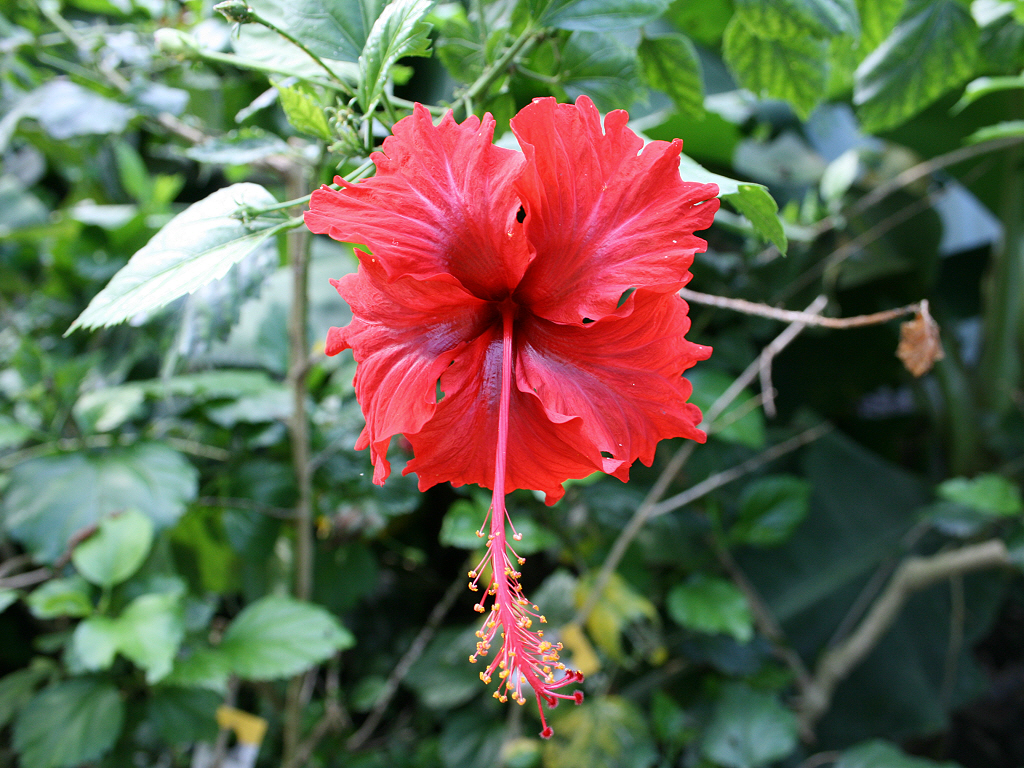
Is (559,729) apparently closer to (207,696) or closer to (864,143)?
(207,696)

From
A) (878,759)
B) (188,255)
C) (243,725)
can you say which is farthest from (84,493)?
(878,759)

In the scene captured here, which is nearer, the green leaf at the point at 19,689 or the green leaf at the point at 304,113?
the green leaf at the point at 304,113

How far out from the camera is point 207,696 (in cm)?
88

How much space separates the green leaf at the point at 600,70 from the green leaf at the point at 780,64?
129 millimetres

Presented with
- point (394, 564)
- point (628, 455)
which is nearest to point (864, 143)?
point (394, 564)

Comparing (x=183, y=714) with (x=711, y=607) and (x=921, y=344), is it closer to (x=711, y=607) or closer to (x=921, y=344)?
(x=711, y=607)

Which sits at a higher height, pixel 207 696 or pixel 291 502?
pixel 291 502

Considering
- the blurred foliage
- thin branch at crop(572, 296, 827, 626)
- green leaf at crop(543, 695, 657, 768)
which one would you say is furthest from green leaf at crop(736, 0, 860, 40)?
green leaf at crop(543, 695, 657, 768)

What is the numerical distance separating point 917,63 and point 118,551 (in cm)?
100

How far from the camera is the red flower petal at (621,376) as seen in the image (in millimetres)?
384

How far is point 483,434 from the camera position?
40 cm

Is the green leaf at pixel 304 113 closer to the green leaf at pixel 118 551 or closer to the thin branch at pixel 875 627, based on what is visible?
the green leaf at pixel 118 551

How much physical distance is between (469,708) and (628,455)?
91 centimetres

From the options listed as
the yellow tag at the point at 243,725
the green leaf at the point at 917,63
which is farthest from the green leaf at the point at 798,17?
the yellow tag at the point at 243,725
